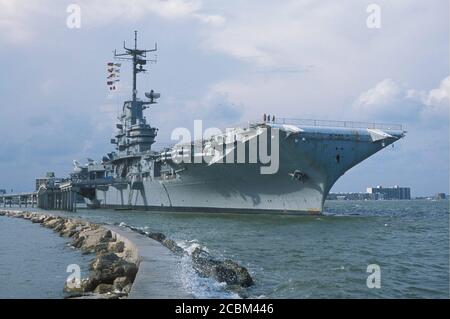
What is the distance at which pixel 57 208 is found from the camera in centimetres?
5659

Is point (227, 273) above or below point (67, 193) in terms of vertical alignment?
below

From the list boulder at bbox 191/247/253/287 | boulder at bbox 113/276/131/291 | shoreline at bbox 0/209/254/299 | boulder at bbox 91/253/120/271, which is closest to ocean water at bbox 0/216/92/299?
shoreline at bbox 0/209/254/299

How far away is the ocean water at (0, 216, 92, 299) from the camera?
8.95 metres

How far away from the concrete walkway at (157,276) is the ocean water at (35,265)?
144 cm

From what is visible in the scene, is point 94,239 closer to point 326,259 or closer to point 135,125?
point 326,259

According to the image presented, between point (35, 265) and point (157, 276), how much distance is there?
5.40 m

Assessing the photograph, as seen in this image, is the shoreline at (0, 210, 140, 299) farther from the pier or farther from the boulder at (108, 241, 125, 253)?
the pier

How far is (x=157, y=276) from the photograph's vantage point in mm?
7762

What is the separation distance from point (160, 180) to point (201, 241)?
21.7m

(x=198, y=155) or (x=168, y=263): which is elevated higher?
(x=198, y=155)

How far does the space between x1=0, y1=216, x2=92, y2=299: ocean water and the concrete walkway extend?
144cm

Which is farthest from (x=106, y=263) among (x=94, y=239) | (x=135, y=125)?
(x=135, y=125)
